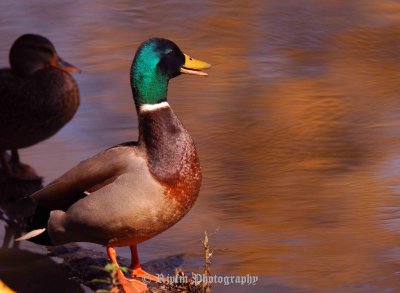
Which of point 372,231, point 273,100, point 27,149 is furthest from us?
point 273,100

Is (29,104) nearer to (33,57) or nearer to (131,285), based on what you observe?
(33,57)

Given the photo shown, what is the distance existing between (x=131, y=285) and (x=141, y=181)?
49 centimetres

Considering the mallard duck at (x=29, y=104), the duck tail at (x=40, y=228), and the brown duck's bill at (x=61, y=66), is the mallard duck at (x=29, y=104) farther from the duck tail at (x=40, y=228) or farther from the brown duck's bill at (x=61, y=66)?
the duck tail at (x=40, y=228)

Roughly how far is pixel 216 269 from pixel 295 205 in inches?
36.4

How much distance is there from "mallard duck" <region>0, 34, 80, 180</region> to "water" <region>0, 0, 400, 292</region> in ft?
0.69

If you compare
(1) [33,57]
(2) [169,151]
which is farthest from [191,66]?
(1) [33,57]

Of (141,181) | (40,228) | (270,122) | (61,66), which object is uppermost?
(141,181)

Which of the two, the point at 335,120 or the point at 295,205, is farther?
the point at 335,120

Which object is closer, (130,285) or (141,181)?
(141,181)

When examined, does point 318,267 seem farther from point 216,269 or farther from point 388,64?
point 388,64

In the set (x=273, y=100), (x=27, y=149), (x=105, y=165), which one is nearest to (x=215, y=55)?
(x=273, y=100)

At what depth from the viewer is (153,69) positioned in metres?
4.75

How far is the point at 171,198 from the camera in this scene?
15.0ft

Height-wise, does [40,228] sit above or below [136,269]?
above
